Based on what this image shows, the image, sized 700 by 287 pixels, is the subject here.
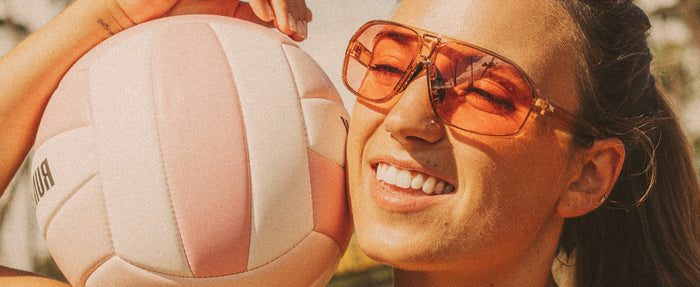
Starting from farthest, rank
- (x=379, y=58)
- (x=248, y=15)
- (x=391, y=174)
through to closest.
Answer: (x=248, y=15) → (x=379, y=58) → (x=391, y=174)

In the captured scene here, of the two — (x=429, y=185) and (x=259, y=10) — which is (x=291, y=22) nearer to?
(x=259, y=10)

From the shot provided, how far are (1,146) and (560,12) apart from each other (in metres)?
2.07

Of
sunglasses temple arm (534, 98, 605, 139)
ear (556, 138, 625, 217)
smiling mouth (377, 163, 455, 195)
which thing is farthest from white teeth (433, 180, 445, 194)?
ear (556, 138, 625, 217)

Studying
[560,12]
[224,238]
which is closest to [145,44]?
[224,238]

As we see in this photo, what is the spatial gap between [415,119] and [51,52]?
1335 millimetres

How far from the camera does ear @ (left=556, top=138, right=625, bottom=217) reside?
6.64 ft

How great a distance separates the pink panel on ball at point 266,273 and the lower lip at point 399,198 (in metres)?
0.22

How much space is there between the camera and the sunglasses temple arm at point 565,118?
1.84m

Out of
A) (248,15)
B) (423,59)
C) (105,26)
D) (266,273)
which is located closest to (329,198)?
(266,273)

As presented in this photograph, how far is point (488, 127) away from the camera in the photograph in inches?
70.9

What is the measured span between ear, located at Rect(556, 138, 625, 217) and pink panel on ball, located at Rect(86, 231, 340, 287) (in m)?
0.86

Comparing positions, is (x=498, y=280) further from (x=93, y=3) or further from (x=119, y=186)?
(x=93, y=3)

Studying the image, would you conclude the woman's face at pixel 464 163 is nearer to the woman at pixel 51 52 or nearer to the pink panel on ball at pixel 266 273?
the pink panel on ball at pixel 266 273

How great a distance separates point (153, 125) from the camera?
167 cm
